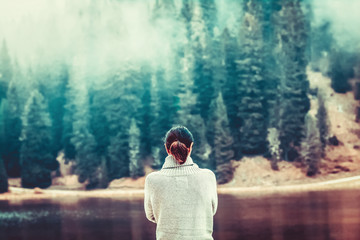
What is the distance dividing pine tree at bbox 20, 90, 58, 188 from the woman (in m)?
41.2

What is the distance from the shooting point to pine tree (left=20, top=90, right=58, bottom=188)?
42.4 meters

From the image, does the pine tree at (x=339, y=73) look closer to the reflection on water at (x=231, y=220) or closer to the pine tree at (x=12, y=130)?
the reflection on water at (x=231, y=220)

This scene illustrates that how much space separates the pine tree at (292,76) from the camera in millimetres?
42375

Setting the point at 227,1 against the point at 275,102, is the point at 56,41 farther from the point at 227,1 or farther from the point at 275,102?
the point at 275,102

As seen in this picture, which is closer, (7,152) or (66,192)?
(66,192)

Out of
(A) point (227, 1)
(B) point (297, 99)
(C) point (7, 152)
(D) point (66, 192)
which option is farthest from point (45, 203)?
(A) point (227, 1)

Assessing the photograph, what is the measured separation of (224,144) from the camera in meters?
41.2

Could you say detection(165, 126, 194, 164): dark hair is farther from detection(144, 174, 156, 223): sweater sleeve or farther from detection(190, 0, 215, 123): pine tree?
detection(190, 0, 215, 123): pine tree

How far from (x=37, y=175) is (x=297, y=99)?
24.8 meters

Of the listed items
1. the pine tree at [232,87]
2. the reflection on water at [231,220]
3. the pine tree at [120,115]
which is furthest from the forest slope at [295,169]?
the reflection on water at [231,220]

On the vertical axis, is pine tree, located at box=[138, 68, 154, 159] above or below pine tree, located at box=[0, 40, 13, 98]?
below

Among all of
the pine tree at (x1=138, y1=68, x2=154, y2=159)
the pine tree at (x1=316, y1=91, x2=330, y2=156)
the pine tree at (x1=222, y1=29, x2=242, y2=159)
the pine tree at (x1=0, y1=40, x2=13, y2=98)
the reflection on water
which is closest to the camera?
the reflection on water

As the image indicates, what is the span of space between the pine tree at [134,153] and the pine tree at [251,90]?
31.1 feet

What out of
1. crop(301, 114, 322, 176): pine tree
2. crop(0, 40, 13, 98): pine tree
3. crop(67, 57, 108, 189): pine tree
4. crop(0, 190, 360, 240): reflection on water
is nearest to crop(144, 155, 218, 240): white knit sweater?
crop(0, 190, 360, 240): reflection on water
